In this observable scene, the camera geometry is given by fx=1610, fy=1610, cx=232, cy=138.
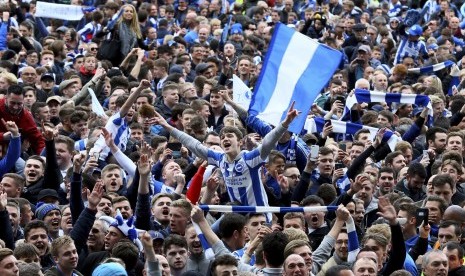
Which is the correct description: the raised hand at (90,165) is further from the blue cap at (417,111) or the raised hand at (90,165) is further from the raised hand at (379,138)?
the blue cap at (417,111)

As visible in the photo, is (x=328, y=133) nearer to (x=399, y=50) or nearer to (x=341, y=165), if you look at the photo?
(x=341, y=165)

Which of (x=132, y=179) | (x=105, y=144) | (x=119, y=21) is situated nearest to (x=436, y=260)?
(x=132, y=179)

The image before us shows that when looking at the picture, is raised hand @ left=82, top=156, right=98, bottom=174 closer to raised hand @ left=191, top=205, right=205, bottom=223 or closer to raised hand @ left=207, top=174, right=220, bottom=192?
raised hand @ left=207, top=174, right=220, bottom=192

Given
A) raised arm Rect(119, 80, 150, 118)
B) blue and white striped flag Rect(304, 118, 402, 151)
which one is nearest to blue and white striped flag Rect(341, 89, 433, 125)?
blue and white striped flag Rect(304, 118, 402, 151)

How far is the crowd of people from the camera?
1335 centimetres

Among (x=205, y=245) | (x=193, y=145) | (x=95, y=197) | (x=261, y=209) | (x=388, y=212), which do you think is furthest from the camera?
(x=193, y=145)

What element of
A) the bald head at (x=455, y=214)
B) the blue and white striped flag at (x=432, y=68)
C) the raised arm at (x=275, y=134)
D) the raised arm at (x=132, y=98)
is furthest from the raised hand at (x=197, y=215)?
the blue and white striped flag at (x=432, y=68)

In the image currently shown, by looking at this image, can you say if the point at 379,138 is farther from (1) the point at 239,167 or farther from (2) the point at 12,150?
(2) the point at 12,150

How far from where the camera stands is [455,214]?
592 inches

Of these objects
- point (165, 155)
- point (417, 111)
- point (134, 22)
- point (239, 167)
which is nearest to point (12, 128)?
point (165, 155)

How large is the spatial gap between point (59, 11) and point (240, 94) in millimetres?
9885

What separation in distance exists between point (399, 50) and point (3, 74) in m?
8.38

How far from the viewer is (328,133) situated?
19.2 metres

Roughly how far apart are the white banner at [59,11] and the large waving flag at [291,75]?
1129 centimetres
